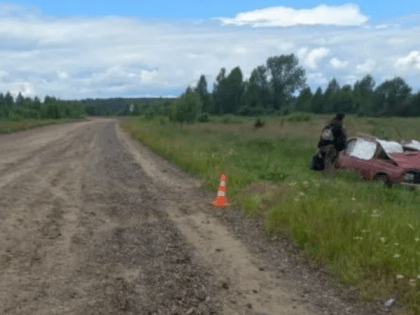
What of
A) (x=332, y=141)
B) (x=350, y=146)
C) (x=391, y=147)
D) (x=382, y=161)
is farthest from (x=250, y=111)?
(x=382, y=161)

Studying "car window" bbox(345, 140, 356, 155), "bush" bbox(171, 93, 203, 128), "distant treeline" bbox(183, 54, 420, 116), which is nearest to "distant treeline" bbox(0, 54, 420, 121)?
"distant treeline" bbox(183, 54, 420, 116)

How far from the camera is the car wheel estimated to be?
11.5 m

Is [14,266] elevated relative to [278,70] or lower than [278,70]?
lower

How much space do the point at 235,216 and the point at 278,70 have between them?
100986mm

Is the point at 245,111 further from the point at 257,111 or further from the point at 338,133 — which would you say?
the point at 338,133

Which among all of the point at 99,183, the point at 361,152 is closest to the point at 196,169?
the point at 99,183

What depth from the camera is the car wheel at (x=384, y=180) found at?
11463 mm

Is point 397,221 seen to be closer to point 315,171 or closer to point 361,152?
point 361,152

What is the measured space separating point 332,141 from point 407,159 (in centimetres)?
193

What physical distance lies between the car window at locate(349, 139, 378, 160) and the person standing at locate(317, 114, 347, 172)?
710 mm

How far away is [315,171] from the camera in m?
14.0

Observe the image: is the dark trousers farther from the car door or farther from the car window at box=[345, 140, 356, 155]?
the car window at box=[345, 140, 356, 155]

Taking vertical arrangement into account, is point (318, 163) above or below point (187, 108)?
below

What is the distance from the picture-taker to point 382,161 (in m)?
11.8
